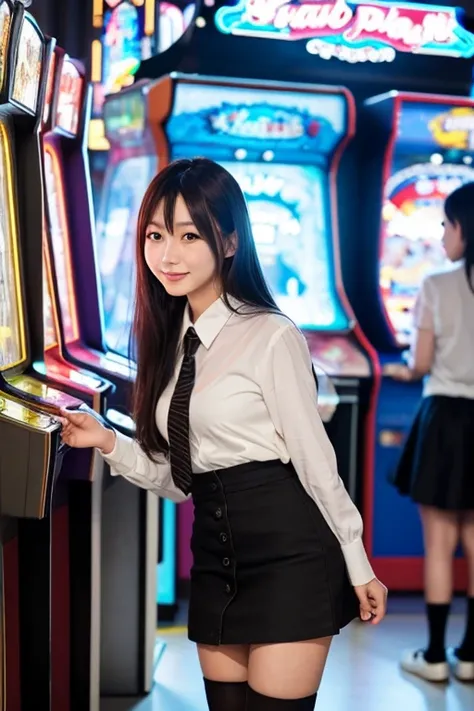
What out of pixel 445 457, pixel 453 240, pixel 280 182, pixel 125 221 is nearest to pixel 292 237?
pixel 280 182

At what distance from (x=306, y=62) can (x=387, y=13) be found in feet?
1.53

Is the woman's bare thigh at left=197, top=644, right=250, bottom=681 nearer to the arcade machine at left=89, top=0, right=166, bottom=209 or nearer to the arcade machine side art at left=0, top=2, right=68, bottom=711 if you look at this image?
the arcade machine side art at left=0, top=2, right=68, bottom=711

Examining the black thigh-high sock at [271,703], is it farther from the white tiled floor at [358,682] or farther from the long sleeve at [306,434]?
the white tiled floor at [358,682]

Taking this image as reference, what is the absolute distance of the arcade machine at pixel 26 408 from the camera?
1803 millimetres

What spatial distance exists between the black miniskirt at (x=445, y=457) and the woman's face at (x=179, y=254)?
5.70 ft

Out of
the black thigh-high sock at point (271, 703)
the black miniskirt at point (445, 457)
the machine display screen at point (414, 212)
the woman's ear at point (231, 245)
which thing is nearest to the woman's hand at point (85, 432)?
the woman's ear at point (231, 245)

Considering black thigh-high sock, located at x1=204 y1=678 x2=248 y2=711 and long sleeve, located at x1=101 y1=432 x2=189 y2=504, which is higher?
long sleeve, located at x1=101 y1=432 x2=189 y2=504

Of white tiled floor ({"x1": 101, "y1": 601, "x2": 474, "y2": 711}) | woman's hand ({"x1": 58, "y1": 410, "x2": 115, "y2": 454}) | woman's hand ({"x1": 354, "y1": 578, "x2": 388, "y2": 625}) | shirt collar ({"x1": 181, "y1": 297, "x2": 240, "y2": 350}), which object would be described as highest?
shirt collar ({"x1": 181, "y1": 297, "x2": 240, "y2": 350})

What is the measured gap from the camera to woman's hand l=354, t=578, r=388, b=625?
1.81m

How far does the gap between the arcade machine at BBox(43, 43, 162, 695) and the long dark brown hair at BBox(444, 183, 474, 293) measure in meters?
1.22

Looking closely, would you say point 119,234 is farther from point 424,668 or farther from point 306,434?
point 306,434

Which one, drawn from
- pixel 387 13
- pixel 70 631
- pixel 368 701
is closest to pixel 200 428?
pixel 70 631

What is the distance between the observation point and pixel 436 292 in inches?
132

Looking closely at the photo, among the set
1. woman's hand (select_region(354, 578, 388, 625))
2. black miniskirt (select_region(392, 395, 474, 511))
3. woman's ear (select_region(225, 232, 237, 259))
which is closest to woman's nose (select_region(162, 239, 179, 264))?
woman's ear (select_region(225, 232, 237, 259))
